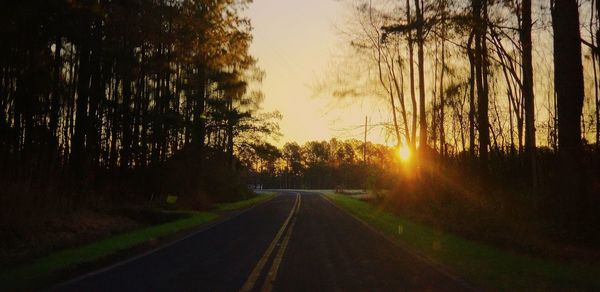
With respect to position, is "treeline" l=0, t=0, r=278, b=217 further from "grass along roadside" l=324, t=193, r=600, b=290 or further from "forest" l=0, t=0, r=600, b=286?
"grass along roadside" l=324, t=193, r=600, b=290

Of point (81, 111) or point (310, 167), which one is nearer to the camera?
point (81, 111)

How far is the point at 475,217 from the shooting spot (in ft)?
67.1

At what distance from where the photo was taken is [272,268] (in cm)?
1080

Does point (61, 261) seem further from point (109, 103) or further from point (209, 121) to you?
point (209, 121)

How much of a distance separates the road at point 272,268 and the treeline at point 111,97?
713 centimetres

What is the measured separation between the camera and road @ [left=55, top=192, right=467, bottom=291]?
8898 millimetres

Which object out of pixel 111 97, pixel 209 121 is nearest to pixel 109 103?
pixel 111 97

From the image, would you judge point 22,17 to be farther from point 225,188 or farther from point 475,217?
point 225,188

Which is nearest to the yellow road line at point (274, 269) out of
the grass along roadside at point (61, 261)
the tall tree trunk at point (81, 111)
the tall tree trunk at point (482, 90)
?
the grass along roadside at point (61, 261)

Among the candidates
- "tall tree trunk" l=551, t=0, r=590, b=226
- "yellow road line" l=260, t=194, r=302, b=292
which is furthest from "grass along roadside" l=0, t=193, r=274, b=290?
"tall tree trunk" l=551, t=0, r=590, b=226

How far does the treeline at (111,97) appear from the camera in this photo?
1895cm

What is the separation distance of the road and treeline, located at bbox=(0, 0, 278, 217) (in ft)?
23.4

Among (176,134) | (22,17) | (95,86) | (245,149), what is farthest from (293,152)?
(22,17)

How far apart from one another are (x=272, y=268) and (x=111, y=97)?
24.3 meters
